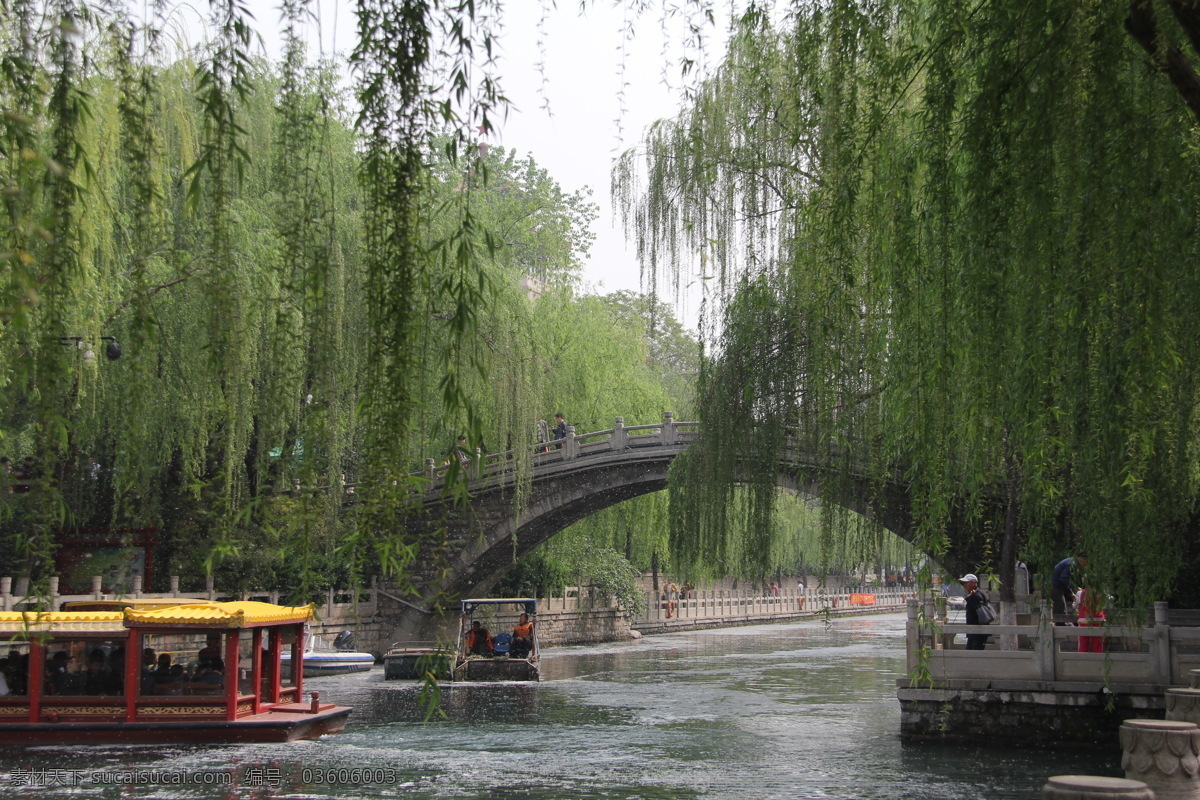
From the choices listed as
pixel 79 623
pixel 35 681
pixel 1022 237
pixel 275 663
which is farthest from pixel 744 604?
pixel 1022 237

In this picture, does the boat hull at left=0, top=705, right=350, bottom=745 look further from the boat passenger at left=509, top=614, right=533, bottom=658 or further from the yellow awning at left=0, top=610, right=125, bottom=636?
the boat passenger at left=509, top=614, right=533, bottom=658

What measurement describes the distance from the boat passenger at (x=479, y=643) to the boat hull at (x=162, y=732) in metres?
8.72

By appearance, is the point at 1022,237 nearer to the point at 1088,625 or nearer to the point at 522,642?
the point at 1088,625

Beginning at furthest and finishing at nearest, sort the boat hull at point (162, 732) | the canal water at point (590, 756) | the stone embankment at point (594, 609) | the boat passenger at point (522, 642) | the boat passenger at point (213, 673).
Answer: the boat passenger at point (522, 642) → the stone embankment at point (594, 609) → the boat passenger at point (213, 673) → the boat hull at point (162, 732) → the canal water at point (590, 756)

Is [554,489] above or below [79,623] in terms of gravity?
above

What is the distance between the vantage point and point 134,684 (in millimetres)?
10969

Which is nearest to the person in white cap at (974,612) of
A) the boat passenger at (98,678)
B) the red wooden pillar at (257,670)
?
the red wooden pillar at (257,670)

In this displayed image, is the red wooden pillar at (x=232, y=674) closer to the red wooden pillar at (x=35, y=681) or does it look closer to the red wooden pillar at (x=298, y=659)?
the red wooden pillar at (x=298, y=659)

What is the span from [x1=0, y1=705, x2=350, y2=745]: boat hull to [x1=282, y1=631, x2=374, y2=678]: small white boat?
8575mm

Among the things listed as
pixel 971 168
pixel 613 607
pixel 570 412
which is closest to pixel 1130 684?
pixel 971 168

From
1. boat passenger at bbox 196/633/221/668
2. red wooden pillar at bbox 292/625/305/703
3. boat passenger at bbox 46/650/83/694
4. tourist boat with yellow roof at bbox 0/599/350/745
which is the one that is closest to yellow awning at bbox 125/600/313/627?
tourist boat with yellow roof at bbox 0/599/350/745

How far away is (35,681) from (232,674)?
1716 mm

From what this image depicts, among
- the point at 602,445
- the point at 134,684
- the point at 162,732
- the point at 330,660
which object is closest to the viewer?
the point at 162,732

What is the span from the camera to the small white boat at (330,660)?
19844 millimetres
